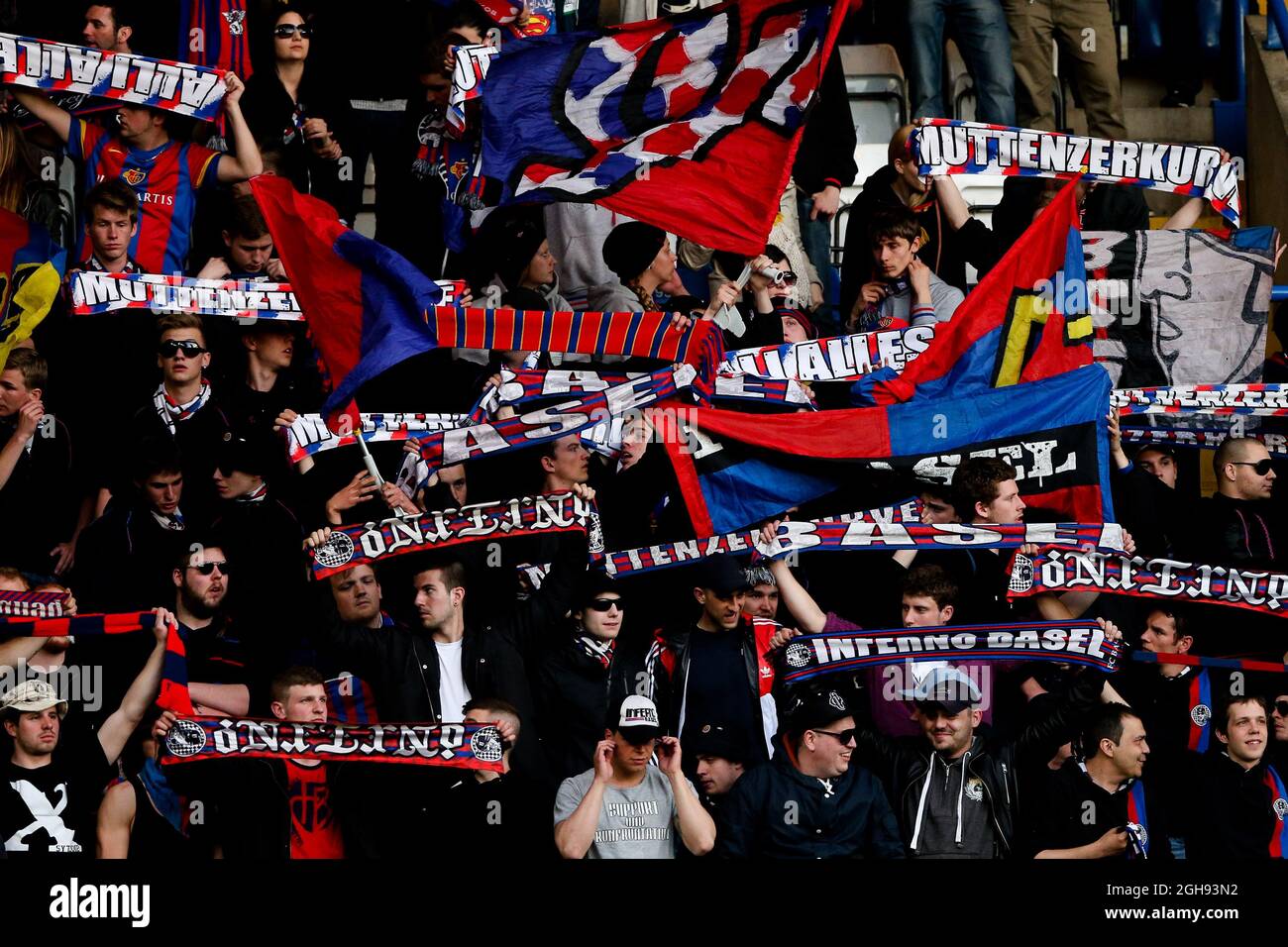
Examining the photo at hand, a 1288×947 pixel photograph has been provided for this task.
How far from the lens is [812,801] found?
9586 millimetres

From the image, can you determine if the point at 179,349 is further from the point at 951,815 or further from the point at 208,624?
the point at 951,815

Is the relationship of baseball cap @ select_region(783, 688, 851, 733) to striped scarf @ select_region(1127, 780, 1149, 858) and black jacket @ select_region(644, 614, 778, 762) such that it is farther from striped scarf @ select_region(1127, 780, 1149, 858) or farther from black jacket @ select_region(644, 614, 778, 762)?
striped scarf @ select_region(1127, 780, 1149, 858)

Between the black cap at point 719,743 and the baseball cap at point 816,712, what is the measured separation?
36 centimetres

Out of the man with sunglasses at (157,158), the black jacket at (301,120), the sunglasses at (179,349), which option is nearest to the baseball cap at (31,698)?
the sunglasses at (179,349)

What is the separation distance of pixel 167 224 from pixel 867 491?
3743mm

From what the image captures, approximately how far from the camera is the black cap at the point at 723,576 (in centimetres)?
1033

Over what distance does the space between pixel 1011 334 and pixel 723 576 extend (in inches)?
70.6

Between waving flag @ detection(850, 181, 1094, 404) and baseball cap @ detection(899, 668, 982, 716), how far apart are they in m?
1.59

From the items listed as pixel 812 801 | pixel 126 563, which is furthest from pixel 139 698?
pixel 812 801

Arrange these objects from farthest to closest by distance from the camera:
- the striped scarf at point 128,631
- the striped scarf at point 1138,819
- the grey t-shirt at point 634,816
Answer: the striped scarf at point 1138,819
the striped scarf at point 128,631
the grey t-shirt at point 634,816

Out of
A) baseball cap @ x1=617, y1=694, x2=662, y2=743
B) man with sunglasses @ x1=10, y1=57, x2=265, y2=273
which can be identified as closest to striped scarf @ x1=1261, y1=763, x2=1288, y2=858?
baseball cap @ x1=617, y1=694, x2=662, y2=743

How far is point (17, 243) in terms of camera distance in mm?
11641

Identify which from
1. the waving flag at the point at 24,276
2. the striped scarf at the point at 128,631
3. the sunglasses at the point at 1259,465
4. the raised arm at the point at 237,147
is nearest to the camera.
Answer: the striped scarf at the point at 128,631

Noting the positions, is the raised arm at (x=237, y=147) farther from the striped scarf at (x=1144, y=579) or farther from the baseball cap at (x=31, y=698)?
the striped scarf at (x=1144, y=579)
